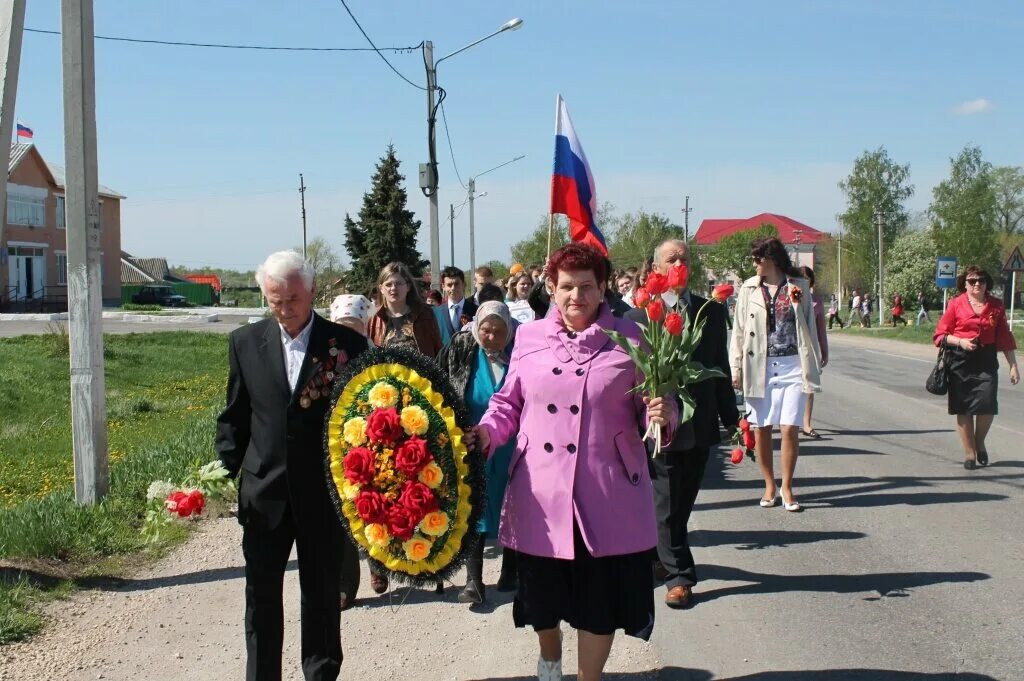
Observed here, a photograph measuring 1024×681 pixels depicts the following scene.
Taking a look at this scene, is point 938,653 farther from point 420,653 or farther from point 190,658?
point 190,658

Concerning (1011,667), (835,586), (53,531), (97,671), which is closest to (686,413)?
(1011,667)

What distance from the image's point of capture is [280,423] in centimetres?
419

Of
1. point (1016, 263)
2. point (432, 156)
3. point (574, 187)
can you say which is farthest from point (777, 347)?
point (1016, 263)

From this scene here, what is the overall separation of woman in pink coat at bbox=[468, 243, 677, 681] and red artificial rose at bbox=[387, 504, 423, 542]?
0.40 m

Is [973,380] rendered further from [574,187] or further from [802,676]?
[802,676]

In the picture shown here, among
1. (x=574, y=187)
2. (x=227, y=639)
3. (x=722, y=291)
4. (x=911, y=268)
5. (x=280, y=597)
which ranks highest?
(x=911, y=268)

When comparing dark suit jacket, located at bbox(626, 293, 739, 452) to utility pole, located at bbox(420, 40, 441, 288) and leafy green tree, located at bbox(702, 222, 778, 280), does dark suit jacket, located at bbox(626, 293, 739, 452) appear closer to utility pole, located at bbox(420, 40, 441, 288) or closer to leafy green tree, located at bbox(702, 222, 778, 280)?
utility pole, located at bbox(420, 40, 441, 288)

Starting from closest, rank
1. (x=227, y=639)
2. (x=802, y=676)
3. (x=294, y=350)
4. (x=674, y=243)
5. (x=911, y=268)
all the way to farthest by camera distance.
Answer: (x=294, y=350)
(x=802, y=676)
(x=227, y=639)
(x=674, y=243)
(x=911, y=268)

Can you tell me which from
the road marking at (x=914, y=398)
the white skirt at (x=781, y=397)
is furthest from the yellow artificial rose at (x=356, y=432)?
the road marking at (x=914, y=398)

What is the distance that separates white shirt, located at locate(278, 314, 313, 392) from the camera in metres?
4.26

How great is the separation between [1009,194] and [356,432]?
107m

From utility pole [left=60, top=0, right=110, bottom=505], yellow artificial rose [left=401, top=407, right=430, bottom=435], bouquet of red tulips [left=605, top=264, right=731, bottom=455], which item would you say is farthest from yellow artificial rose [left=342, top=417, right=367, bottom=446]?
utility pole [left=60, top=0, right=110, bottom=505]

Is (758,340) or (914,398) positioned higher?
(758,340)

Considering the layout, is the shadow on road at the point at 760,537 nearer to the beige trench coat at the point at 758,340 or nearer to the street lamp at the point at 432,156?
the beige trench coat at the point at 758,340
